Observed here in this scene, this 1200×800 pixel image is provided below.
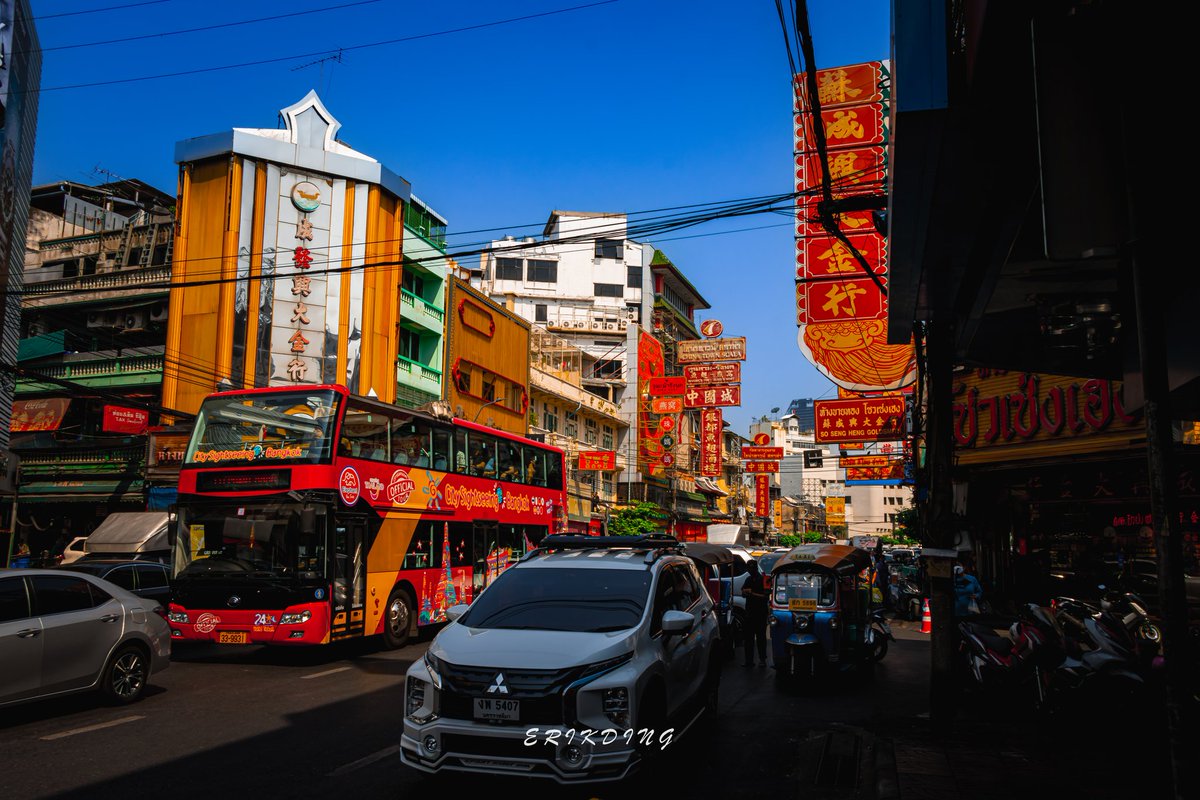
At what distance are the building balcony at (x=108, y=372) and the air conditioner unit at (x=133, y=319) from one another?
3.77ft

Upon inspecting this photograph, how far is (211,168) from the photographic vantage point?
3036 cm

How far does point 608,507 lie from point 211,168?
2820cm

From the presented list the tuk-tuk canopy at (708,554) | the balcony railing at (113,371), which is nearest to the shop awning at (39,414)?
the balcony railing at (113,371)

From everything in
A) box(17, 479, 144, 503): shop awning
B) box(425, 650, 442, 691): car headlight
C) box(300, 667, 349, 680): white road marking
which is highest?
box(17, 479, 144, 503): shop awning

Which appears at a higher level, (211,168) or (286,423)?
(211,168)

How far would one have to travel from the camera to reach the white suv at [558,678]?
5.73 metres

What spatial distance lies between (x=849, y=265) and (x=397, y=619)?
10.5 metres

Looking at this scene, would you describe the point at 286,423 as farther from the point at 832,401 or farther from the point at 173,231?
the point at 173,231

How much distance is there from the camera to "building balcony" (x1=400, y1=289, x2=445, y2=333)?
33688 mm

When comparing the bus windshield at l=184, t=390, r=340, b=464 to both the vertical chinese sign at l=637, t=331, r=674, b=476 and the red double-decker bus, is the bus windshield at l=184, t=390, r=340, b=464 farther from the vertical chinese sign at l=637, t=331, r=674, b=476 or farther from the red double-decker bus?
the vertical chinese sign at l=637, t=331, r=674, b=476

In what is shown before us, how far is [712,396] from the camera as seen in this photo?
41281mm

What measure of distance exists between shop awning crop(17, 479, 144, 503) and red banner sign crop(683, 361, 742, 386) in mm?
24063

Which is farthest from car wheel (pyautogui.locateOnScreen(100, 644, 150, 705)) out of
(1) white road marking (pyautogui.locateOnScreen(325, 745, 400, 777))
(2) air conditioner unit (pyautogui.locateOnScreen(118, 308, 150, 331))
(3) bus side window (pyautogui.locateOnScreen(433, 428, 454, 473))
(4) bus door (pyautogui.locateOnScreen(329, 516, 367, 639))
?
(2) air conditioner unit (pyautogui.locateOnScreen(118, 308, 150, 331))

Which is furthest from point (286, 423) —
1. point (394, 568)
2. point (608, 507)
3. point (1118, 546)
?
point (608, 507)
